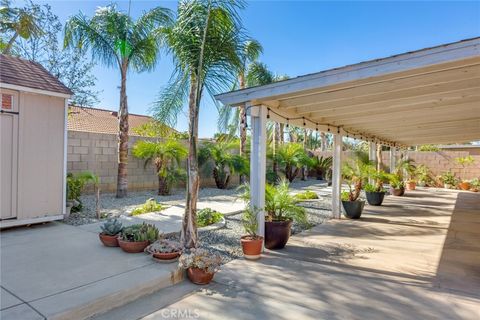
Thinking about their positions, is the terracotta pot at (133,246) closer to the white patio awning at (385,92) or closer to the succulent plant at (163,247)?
the succulent plant at (163,247)

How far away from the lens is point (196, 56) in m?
4.43

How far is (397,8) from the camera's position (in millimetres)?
7387

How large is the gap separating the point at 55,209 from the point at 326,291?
530 centimetres

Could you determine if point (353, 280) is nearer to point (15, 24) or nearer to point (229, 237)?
point (229, 237)

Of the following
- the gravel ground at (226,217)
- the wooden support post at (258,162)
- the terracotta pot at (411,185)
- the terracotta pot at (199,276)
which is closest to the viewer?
the terracotta pot at (199,276)

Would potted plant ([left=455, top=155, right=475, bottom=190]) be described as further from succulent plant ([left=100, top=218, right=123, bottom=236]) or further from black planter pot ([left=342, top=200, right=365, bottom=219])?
succulent plant ([left=100, top=218, right=123, bottom=236])

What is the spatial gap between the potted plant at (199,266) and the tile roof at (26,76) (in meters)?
4.37

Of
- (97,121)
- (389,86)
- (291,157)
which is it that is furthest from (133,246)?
(97,121)

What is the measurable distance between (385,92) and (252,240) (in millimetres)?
3094

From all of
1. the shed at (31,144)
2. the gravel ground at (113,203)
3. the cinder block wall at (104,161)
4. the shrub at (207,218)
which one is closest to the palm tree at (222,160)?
the gravel ground at (113,203)

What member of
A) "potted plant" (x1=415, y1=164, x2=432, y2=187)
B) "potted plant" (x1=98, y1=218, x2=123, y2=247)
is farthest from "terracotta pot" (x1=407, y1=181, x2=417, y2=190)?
"potted plant" (x1=98, y1=218, x2=123, y2=247)

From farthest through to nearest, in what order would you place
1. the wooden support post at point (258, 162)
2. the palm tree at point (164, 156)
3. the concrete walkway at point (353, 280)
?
1. the palm tree at point (164, 156)
2. the wooden support post at point (258, 162)
3. the concrete walkway at point (353, 280)

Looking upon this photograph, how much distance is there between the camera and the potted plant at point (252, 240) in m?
4.56

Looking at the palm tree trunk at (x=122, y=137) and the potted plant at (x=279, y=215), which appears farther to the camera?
the palm tree trunk at (x=122, y=137)
